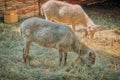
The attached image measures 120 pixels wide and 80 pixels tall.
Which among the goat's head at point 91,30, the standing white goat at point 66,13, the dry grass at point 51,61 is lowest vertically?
the dry grass at point 51,61

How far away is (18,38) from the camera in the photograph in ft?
35.0

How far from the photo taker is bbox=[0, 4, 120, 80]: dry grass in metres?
7.43

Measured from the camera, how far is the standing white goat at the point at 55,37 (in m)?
7.99

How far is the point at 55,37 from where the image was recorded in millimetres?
8055

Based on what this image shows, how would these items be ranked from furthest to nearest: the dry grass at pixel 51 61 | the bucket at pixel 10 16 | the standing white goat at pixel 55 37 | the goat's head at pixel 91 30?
the bucket at pixel 10 16
the goat's head at pixel 91 30
the standing white goat at pixel 55 37
the dry grass at pixel 51 61

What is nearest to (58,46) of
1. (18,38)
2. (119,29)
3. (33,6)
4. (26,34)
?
(26,34)

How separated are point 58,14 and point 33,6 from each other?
2.71 meters

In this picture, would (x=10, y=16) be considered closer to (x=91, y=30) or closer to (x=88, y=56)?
(x=91, y=30)

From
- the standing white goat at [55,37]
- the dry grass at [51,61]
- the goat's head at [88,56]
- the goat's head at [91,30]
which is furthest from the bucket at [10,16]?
the goat's head at [88,56]

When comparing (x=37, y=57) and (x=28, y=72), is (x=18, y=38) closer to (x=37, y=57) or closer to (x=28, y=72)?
(x=37, y=57)

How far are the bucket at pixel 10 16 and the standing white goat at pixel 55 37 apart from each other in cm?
441

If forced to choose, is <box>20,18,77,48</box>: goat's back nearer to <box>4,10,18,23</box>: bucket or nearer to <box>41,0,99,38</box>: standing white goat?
<box>41,0,99,38</box>: standing white goat

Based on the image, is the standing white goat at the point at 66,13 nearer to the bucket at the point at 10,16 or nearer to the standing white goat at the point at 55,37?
the bucket at the point at 10,16

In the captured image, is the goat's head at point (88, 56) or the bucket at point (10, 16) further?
the bucket at point (10, 16)
